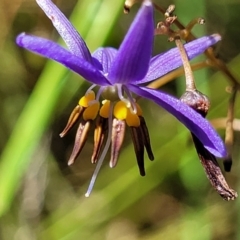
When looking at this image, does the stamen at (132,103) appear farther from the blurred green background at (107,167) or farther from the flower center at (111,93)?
the blurred green background at (107,167)

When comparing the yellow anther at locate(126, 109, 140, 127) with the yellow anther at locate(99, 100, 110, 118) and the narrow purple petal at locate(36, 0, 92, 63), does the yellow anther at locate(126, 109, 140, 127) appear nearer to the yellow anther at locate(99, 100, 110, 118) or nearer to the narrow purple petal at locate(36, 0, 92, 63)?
the yellow anther at locate(99, 100, 110, 118)

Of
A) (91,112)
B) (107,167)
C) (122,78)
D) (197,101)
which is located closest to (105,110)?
(91,112)

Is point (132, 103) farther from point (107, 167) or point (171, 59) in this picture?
point (107, 167)

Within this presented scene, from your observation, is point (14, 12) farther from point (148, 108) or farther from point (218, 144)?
point (218, 144)

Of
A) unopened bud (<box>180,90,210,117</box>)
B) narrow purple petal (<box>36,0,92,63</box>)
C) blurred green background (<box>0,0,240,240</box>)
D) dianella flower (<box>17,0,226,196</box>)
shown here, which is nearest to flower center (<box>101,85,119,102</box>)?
dianella flower (<box>17,0,226,196</box>)

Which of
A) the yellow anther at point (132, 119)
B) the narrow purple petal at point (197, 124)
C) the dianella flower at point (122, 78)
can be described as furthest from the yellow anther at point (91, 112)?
the narrow purple petal at point (197, 124)
